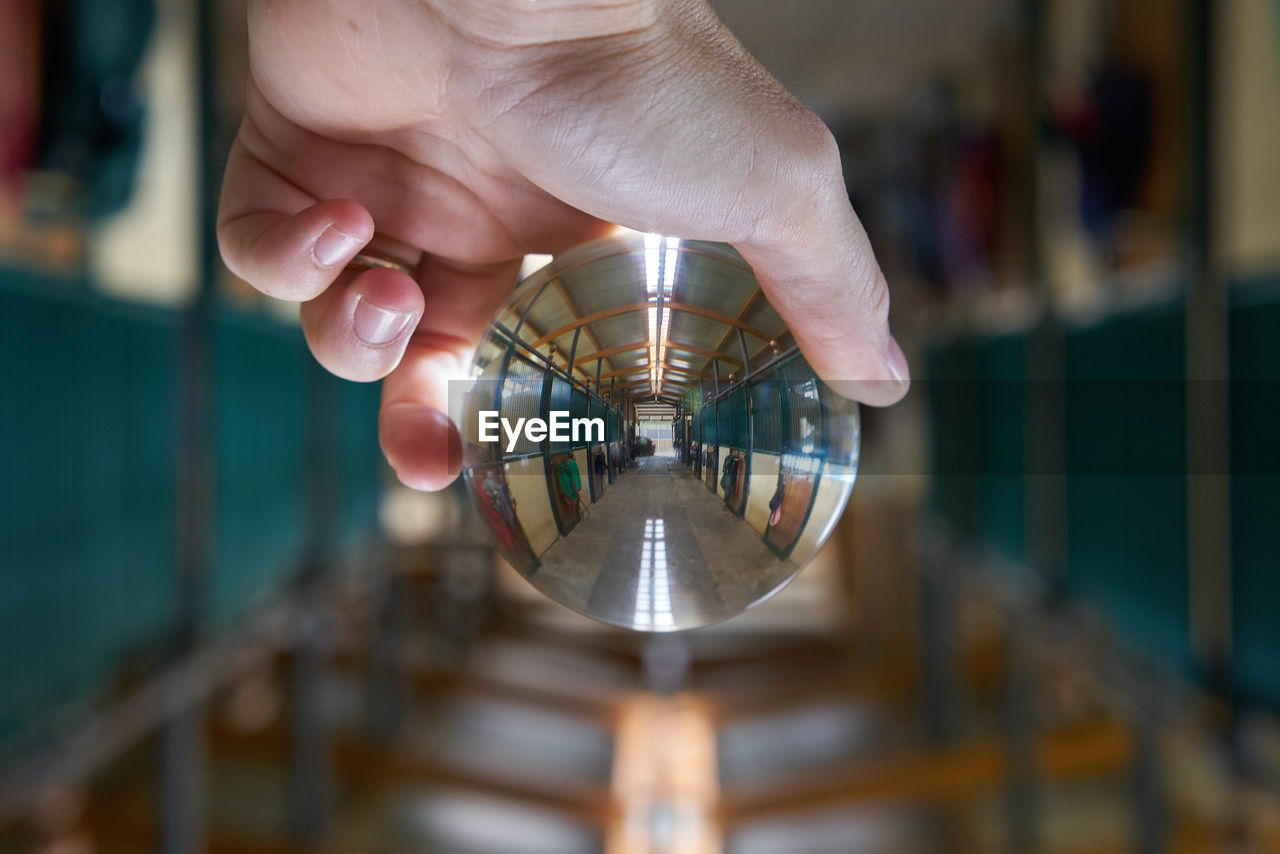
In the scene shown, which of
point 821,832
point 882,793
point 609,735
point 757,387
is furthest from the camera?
point 609,735

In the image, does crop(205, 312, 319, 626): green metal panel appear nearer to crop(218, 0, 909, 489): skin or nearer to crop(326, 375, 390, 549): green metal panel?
crop(326, 375, 390, 549): green metal panel

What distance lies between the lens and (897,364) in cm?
32


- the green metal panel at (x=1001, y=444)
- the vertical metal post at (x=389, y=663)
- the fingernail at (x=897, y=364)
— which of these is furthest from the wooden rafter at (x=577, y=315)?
the vertical metal post at (x=389, y=663)

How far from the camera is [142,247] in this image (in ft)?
6.03

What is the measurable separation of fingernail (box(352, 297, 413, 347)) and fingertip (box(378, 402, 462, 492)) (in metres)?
0.04

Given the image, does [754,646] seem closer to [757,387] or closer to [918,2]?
[918,2]

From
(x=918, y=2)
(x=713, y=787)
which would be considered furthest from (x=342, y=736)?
(x=918, y=2)

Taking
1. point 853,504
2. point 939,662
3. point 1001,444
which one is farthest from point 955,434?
point 853,504

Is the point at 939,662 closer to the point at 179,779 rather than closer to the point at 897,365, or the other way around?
the point at 179,779

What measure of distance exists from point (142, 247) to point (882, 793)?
2516 mm

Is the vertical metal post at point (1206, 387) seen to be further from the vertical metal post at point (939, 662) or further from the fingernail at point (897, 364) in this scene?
the vertical metal post at point (939, 662)

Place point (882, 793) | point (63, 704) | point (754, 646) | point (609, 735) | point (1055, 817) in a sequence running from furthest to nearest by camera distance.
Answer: point (754, 646) → point (609, 735) → point (882, 793) → point (1055, 817) → point (63, 704)

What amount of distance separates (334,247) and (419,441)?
75 millimetres

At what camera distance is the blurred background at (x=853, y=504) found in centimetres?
141
